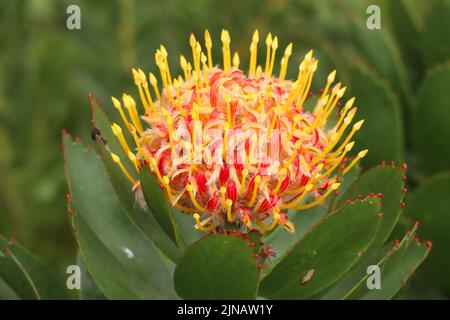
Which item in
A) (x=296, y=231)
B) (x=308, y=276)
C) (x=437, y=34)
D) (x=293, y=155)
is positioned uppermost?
(x=437, y=34)

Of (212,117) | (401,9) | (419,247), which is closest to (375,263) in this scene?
(419,247)

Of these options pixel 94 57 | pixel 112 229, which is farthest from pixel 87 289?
pixel 94 57

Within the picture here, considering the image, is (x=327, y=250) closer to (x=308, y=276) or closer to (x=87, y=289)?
(x=308, y=276)

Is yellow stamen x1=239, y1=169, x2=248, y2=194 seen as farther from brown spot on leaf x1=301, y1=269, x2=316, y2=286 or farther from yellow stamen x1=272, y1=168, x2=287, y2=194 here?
brown spot on leaf x1=301, y1=269, x2=316, y2=286

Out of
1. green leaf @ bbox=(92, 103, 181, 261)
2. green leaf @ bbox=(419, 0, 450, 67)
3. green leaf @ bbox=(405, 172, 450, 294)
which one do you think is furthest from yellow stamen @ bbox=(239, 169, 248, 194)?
green leaf @ bbox=(419, 0, 450, 67)

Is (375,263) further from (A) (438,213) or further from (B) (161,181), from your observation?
(B) (161,181)

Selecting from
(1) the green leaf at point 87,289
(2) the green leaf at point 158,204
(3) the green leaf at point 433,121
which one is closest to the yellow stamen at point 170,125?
(2) the green leaf at point 158,204

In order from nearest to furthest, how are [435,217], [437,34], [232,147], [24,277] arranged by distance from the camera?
[232,147]
[24,277]
[435,217]
[437,34]
